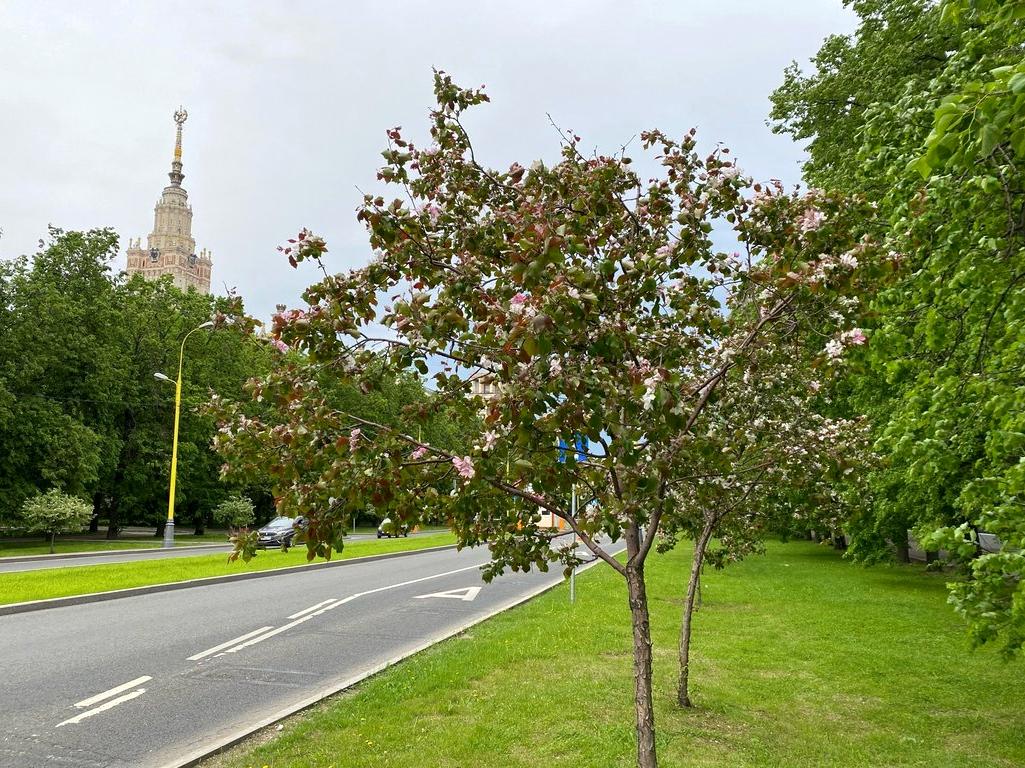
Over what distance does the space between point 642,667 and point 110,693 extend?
225 inches

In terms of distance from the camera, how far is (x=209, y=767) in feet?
17.4

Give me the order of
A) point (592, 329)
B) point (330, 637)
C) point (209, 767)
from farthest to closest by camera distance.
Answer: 1. point (330, 637)
2. point (209, 767)
3. point (592, 329)

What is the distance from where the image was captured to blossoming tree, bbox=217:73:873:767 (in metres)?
3.24

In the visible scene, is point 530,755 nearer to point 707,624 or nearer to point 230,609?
point 707,624

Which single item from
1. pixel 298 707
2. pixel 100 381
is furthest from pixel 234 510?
pixel 298 707

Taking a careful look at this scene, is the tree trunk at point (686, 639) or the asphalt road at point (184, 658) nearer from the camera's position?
the asphalt road at point (184, 658)

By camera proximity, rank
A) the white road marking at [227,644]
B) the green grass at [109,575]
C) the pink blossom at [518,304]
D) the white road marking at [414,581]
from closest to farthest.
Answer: the pink blossom at [518,304], the white road marking at [227,644], the green grass at [109,575], the white road marking at [414,581]

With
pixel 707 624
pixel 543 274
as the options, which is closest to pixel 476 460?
pixel 543 274

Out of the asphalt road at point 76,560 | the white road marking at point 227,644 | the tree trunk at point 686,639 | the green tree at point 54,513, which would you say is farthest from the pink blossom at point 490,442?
the green tree at point 54,513

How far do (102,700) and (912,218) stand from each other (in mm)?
8358

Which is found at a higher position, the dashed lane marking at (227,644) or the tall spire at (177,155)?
the tall spire at (177,155)

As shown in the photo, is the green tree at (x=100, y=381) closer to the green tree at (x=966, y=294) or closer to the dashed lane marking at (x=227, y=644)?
the dashed lane marking at (x=227, y=644)

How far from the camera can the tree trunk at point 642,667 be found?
3977mm

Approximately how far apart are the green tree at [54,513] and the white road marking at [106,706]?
870 inches
